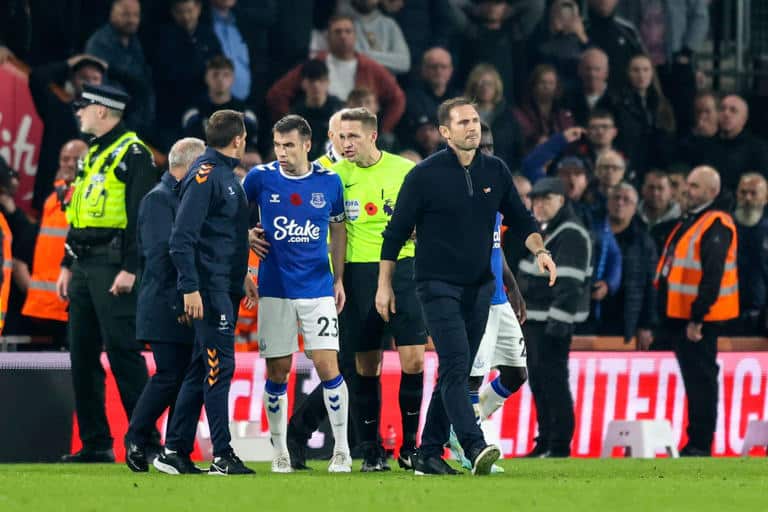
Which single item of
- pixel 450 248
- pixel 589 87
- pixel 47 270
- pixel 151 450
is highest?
pixel 589 87

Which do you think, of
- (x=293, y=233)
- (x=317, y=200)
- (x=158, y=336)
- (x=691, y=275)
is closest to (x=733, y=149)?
(x=691, y=275)

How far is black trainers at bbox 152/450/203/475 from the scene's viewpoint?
32.1 feet

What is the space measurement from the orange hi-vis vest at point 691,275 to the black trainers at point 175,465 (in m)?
5.29

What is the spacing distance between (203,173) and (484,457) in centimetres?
229

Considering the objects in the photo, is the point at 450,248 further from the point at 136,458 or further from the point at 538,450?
the point at 538,450

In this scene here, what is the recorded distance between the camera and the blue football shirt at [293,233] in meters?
9.99

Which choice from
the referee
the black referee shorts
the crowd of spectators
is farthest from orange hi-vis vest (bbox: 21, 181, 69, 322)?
the referee

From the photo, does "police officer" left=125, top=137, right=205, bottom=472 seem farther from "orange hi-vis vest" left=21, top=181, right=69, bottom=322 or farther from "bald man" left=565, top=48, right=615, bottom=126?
"bald man" left=565, top=48, right=615, bottom=126

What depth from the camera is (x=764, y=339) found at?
1611 cm

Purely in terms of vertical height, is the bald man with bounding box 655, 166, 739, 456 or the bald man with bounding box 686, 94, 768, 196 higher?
the bald man with bounding box 686, 94, 768, 196

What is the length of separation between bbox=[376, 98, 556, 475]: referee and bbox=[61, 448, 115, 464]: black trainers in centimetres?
297

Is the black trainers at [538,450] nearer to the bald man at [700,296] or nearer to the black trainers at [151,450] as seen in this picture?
the bald man at [700,296]

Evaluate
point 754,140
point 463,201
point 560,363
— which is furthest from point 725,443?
point 463,201

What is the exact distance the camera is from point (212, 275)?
31.8 ft
